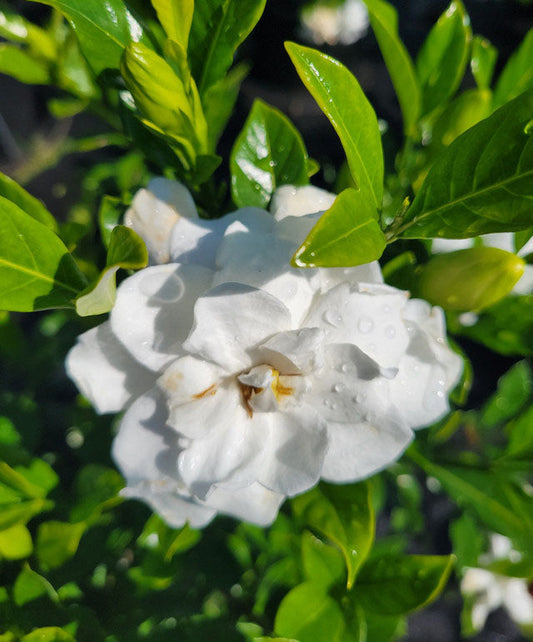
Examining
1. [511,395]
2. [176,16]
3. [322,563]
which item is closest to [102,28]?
[176,16]

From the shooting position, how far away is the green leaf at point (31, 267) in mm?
473

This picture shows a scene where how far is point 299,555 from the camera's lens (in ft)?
2.94

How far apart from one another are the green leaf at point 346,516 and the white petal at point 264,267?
0.22 metres

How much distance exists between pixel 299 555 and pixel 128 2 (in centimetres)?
81

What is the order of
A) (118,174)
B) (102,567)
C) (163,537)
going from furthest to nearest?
(118,174) < (102,567) < (163,537)

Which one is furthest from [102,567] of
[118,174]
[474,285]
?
[118,174]

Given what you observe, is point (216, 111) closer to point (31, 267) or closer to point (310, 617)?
point (31, 267)

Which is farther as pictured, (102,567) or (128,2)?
(102,567)

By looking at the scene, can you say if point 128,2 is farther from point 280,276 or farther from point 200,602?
point 200,602

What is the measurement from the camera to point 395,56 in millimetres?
646

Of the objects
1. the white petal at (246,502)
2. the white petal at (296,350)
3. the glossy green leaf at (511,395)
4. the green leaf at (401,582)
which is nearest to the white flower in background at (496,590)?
the glossy green leaf at (511,395)

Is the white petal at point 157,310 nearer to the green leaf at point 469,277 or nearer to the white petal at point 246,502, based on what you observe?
the white petal at point 246,502

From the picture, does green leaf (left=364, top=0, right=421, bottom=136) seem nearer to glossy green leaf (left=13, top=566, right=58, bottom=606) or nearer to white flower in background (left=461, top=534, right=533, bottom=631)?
glossy green leaf (left=13, top=566, right=58, bottom=606)

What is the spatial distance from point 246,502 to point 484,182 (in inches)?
14.3
